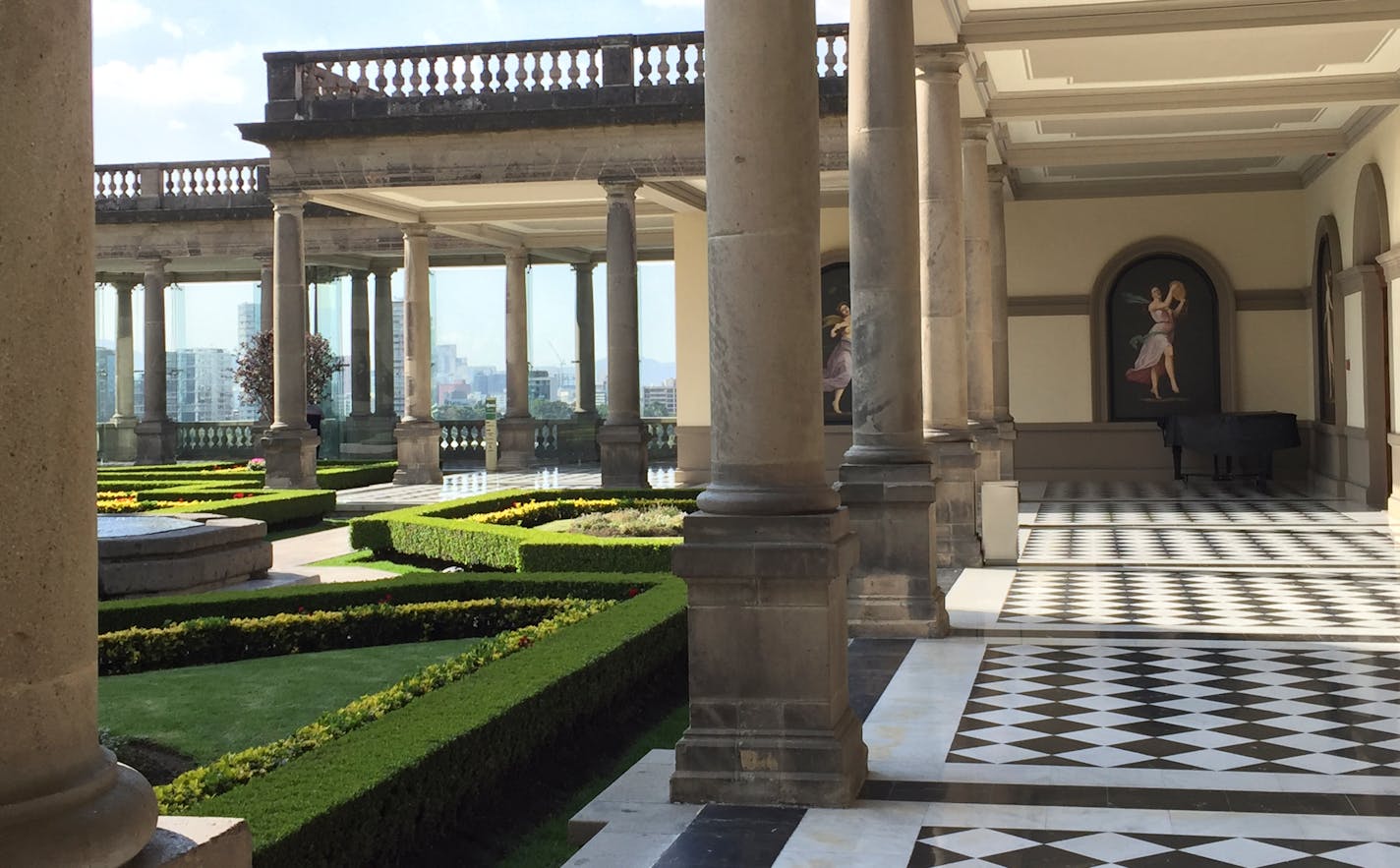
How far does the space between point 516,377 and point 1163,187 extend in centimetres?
1461

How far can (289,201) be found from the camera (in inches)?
988

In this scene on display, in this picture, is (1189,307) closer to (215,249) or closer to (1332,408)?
(1332,408)

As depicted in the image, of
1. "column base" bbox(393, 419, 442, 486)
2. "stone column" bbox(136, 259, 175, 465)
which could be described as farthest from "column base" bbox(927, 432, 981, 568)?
"stone column" bbox(136, 259, 175, 465)

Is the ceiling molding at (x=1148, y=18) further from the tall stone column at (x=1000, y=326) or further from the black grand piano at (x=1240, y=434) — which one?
the black grand piano at (x=1240, y=434)

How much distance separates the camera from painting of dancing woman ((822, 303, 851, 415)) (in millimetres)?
27625

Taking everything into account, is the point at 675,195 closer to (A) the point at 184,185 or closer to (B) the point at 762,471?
(A) the point at 184,185

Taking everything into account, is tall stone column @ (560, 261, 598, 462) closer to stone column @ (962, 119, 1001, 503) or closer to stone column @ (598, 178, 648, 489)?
stone column @ (598, 178, 648, 489)

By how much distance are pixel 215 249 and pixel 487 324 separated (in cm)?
1694

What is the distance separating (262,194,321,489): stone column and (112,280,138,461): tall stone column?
15204 millimetres

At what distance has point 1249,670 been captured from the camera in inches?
384

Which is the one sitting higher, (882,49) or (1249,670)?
(882,49)

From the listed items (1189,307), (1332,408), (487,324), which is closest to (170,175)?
(487,324)

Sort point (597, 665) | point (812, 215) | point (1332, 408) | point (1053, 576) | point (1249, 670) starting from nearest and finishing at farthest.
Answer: point (812, 215) < point (597, 665) < point (1249, 670) < point (1053, 576) < point (1332, 408)

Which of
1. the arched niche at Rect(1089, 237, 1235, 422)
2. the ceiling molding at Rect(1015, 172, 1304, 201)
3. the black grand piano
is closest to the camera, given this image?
the black grand piano
